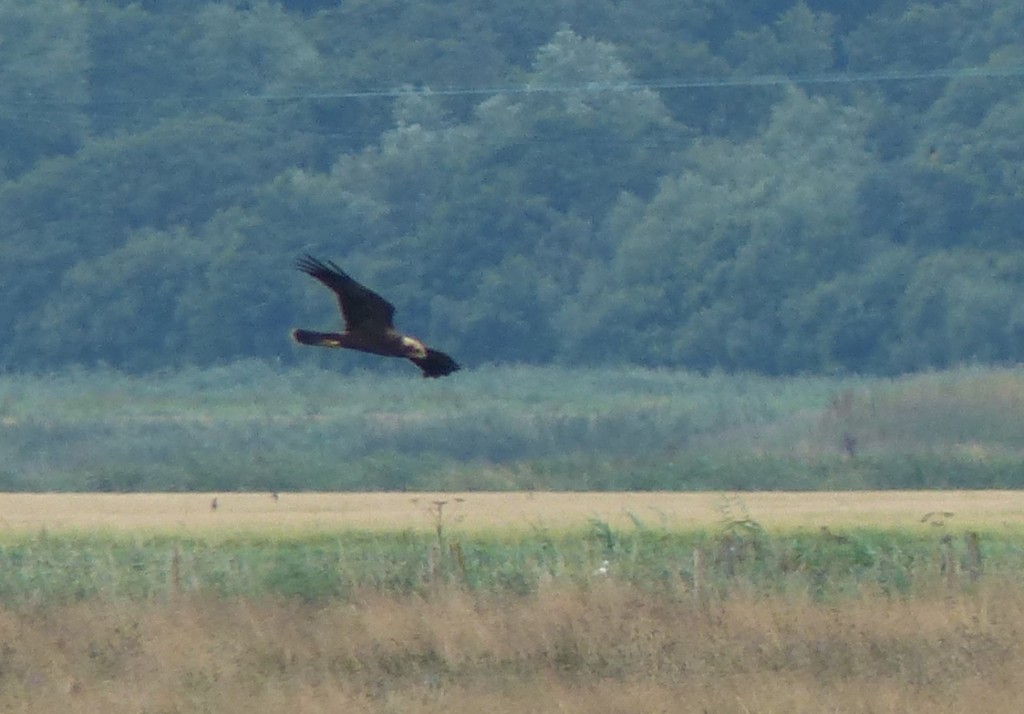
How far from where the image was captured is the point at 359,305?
13305mm

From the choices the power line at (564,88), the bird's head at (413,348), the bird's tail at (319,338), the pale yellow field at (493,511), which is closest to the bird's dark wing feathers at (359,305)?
the bird's head at (413,348)

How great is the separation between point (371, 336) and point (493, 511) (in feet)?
48.5

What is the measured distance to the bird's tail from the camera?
504 inches

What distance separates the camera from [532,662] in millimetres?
16766

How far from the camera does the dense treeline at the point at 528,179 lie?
49.9 m

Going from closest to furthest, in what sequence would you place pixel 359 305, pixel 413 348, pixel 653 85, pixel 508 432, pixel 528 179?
1. pixel 413 348
2. pixel 359 305
3. pixel 508 432
4. pixel 528 179
5. pixel 653 85

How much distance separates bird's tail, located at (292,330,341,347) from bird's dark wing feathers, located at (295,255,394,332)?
0.88 ft

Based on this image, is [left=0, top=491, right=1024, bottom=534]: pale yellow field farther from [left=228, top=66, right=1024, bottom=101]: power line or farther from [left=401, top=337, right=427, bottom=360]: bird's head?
[left=228, top=66, right=1024, bottom=101]: power line

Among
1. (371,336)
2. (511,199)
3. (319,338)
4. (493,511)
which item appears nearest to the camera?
(319,338)

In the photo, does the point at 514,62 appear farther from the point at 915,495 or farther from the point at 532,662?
the point at 532,662

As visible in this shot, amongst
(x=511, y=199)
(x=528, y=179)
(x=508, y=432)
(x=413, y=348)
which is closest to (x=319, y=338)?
(x=413, y=348)

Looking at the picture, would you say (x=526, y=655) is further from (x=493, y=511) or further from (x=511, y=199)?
(x=511, y=199)

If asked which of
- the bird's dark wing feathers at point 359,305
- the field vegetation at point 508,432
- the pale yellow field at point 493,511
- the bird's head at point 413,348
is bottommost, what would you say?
the pale yellow field at point 493,511

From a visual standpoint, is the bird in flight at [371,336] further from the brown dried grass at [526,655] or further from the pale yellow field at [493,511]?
the pale yellow field at [493,511]
